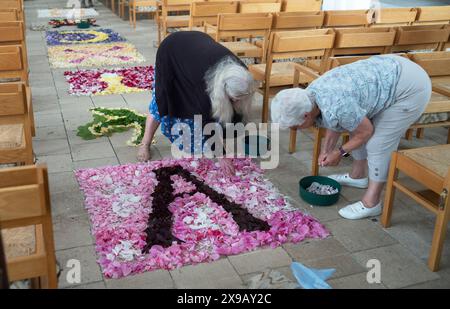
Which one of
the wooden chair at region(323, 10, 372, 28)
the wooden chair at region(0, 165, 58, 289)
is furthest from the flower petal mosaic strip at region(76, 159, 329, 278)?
the wooden chair at region(323, 10, 372, 28)

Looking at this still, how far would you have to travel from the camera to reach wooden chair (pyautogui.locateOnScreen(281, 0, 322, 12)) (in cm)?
627

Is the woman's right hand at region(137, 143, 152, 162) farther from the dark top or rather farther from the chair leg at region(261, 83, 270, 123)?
the chair leg at region(261, 83, 270, 123)

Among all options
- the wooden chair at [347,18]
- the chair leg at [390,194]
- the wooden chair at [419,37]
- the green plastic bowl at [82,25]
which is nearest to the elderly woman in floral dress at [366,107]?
the chair leg at [390,194]

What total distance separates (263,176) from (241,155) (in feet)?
1.23

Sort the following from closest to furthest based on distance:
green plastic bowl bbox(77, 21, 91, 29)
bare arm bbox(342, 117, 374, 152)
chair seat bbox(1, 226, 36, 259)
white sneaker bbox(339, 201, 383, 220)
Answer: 1. chair seat bbox(1, 226, 36, 259)
2. bare arm bbox(342, 117, 374, 152)
3. white sneaker bbox(339, 201, 383, 220)
4. green plastic bowl bbox(77, 21, 91, 29)

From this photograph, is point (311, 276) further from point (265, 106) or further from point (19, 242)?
point (265, 106)

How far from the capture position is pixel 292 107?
2.67 metres

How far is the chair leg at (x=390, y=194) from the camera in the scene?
2.96 meters

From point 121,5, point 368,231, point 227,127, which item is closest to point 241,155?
point 227,127

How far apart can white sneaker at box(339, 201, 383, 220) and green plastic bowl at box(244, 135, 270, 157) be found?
3.41ft

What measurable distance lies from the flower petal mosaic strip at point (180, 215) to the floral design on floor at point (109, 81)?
6.79 ft

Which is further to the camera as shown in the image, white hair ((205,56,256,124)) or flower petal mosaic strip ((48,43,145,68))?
flower petal mosaic strip ((48,43,145,68))
